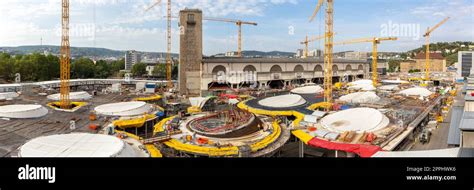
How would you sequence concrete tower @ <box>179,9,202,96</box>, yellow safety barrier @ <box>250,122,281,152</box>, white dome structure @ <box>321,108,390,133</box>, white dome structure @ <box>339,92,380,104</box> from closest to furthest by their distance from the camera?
1. yellow safety barrier @ <box>250,122,281,152</box>
2. white dome structure @ <box>321,108,390,133</box>
3. white dome structure @ <box>339,92,380,104</box>
4. concrete tower @ <box>179,9,202,96</box>

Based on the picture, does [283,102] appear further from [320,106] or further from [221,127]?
[221,127]

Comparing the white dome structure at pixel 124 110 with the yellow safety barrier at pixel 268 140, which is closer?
the yellow safety barrier at pixel 268 140

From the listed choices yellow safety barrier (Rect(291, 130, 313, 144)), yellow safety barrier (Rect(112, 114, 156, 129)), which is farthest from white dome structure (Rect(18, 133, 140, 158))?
yellow safety barrier (Rect(291, 130, 313, 144))

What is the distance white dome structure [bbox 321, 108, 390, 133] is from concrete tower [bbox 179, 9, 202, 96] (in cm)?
2431

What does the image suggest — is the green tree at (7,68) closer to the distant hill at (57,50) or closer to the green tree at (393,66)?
the distant hill at (57,50)

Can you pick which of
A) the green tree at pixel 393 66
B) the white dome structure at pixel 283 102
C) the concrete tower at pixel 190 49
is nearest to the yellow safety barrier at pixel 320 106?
the white dome structure at pixel 283 102

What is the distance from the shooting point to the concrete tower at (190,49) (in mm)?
38312

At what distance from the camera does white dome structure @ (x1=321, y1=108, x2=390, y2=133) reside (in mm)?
14926

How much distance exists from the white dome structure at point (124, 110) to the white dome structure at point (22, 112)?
136 inches

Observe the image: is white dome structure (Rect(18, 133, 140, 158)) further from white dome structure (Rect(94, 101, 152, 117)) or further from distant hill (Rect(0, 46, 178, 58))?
distant hill (Rect(0, 46, 178, 58))
